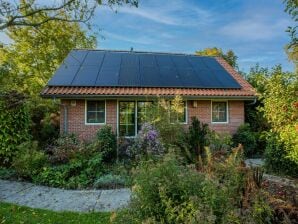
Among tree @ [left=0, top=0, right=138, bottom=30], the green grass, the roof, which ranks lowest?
the green grass

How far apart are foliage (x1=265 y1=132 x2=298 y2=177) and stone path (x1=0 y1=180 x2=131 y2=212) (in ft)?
16.7

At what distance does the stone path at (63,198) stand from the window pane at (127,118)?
21.7 ft

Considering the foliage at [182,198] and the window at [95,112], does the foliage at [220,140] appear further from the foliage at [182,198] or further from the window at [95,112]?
the foliage at [182,198]

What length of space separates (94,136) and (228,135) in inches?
249

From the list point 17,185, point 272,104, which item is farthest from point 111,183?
point 272,104

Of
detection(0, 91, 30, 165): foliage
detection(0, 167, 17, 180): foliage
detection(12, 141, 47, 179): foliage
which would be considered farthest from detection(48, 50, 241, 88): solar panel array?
detection(0, 167, 17, 180): foliage

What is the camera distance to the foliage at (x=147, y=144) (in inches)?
429

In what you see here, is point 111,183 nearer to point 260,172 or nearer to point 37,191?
point 37,191

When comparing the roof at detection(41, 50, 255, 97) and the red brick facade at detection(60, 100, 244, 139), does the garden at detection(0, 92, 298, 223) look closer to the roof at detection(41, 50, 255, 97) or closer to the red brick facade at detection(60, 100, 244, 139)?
the red brick facade at detection(60, 100, 244, 139)

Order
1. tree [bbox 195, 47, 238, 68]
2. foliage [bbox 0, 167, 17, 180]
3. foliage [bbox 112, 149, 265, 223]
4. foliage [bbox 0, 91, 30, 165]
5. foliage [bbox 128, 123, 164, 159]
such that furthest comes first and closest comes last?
1. tree [bbox 195, 47, 238, 68]
2. foliage [bbox 128, 123, 164, 159]
3. foliage [bbox 0, 91, 30, 165]
4. foliage [bbox 0, 167, 17, 180]
5. foliage [bbox 112, 149, 265, 223]

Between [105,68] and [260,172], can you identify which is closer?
[260,172]

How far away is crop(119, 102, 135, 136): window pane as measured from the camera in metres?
14.6

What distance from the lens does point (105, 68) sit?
51.6 feet

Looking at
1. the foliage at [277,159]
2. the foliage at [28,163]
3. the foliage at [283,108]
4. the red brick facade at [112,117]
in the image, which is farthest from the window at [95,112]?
the foliage at [277,159]
